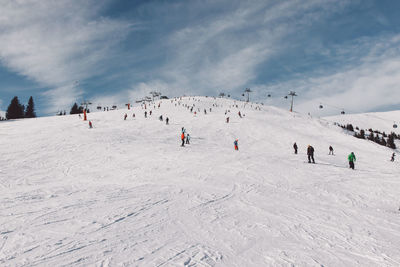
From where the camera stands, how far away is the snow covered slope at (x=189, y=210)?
4875mm

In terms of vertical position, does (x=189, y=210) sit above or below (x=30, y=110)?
→ below

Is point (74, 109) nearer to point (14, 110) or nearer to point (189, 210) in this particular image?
point (14, 110)

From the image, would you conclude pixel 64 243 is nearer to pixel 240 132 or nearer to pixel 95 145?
pixel 95 145

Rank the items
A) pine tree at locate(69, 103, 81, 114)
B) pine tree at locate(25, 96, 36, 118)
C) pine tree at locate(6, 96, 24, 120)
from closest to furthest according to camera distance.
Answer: pine tree at locate(6, 96, 24, 120), pine tree at locate(25, 96, 36, 118), pine tree at locate(69, 103, 81, 114)

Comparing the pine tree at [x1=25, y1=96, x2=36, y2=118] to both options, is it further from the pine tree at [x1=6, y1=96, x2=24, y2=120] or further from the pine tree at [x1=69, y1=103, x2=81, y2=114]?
the pine tree at [x1=69, y1=103, x2=81, y2=114]

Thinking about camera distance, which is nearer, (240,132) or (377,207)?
(377,207)

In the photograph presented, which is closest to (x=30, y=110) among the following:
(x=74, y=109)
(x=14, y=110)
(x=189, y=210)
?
(x=14, y=110)

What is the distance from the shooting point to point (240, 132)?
31.9 meters

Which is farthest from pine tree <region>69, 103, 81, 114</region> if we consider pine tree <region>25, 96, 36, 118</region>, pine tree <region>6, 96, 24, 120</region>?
pine tree <region>6, 96, 24, 120</region>

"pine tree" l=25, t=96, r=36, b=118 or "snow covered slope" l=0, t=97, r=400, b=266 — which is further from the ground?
"pine tree" l=25, t=96, r=36, b=118

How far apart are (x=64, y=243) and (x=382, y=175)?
1831cm

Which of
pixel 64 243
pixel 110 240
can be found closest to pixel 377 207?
pixel 110 240

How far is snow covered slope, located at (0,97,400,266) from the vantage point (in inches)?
192

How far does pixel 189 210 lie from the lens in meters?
7.52
